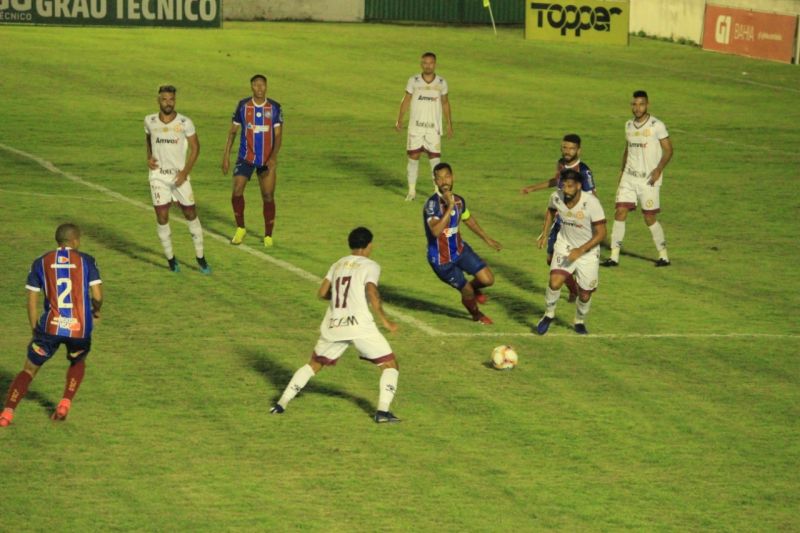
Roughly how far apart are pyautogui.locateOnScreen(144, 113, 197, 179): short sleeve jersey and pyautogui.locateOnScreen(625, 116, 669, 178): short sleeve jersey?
6010 mm

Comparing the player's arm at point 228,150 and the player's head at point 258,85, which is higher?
the player's head at point 258,85

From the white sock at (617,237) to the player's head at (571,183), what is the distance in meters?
4.34

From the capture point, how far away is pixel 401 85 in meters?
40.0

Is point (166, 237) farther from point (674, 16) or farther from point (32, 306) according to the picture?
point (674, 16)

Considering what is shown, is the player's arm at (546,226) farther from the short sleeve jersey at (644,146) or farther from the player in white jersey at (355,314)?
the player in white jersey at (355,314)

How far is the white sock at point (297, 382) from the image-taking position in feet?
44.0

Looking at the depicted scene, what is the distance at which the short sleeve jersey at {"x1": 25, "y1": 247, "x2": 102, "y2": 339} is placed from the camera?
12633mm

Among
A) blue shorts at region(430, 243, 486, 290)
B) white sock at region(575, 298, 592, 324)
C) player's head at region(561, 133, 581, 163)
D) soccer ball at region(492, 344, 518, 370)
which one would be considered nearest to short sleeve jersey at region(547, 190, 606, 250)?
white sock at region(575, 298, 592, 324)

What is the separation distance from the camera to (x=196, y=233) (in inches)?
750

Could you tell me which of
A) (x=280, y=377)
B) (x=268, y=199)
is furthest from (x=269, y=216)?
(x=280, y=377)

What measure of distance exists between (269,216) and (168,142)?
9.07ft

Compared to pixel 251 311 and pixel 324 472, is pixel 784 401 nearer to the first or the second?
pixel 324 472

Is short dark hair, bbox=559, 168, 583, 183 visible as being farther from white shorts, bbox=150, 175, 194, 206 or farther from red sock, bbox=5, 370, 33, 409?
red sock, bbox=5, 370, 33, 409

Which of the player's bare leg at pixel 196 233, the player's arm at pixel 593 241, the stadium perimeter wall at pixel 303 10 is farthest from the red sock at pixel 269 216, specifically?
the stadium perimeter wall at pixel 303 10
